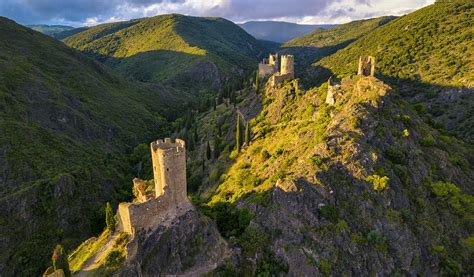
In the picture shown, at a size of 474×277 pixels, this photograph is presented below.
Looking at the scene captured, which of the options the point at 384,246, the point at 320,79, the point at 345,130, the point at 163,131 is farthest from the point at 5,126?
the point at 320,79

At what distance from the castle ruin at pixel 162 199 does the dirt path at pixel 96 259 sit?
80.1 inches

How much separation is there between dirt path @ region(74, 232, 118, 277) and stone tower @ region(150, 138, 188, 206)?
729 centimetres

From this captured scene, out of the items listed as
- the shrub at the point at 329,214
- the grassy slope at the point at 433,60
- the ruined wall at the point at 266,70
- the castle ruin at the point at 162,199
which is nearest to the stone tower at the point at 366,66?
the grassy slope at the point at 433,60

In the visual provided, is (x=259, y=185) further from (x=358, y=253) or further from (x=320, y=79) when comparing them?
(x=320, y=79)

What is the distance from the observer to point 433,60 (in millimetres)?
104438

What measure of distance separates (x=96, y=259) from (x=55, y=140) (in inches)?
2015

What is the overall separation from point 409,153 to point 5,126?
255 feet

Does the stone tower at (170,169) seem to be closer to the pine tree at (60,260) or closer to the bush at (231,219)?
the bush at (231,219)

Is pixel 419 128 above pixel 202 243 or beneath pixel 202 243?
above

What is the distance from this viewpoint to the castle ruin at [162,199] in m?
32.1

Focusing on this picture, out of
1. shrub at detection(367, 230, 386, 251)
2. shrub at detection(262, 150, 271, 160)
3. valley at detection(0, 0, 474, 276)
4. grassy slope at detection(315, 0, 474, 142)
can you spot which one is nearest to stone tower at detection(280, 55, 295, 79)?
valley at detection(0, 0, 474, 276)

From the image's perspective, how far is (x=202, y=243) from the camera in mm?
34812

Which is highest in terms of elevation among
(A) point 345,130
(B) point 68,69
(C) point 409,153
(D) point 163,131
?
(B) point 68,69

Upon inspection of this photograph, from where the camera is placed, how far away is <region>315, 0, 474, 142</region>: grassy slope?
84.2 m
